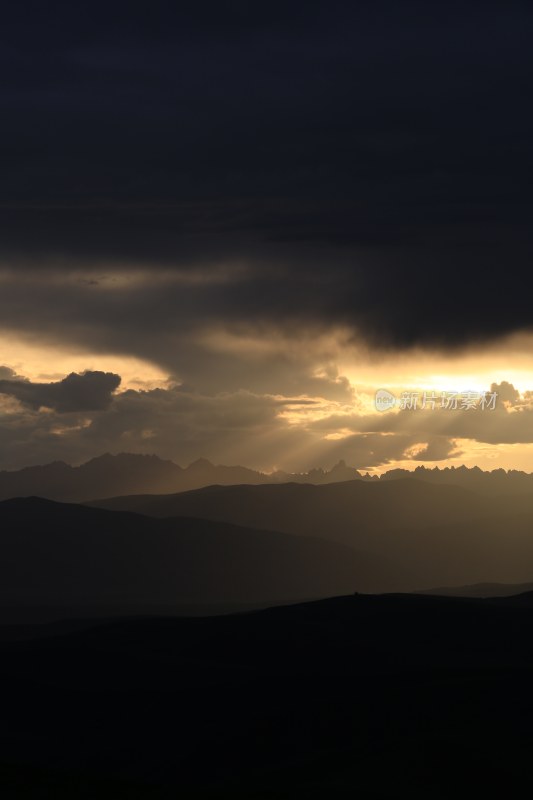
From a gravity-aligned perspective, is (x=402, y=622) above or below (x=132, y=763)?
above

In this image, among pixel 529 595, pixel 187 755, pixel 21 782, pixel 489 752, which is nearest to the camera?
pixel 21 782

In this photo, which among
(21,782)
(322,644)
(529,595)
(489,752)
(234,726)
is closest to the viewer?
(21,782)

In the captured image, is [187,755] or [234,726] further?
[234,726]

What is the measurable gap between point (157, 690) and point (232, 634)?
27.3m

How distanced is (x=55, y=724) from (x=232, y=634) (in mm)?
38418

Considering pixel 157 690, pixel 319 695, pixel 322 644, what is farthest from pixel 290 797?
pixel 322 644

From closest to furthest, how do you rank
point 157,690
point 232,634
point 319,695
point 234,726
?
point 234,726
point 319,695
point 157,690
point 232,634

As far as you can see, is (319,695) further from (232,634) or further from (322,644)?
(232,634)

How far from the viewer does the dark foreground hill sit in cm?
8100

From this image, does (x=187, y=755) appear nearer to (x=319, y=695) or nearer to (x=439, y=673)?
(x=319, y=695)

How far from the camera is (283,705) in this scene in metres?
113

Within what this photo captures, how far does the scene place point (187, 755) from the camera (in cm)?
10075

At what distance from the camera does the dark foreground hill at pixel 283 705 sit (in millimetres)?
81000

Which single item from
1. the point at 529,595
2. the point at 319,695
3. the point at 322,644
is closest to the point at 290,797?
the point at 319,695
